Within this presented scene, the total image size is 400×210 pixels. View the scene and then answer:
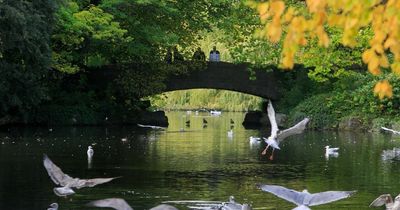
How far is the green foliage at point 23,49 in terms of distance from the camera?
30175 millimetres

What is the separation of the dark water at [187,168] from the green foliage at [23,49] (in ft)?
6.10

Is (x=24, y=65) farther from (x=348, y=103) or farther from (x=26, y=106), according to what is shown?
(x=348, y=103)

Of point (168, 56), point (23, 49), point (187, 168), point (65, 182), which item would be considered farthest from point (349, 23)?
point (168, 56)

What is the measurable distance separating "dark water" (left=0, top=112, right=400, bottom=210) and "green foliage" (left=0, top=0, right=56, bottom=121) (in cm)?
186

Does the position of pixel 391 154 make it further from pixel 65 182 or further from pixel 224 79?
pixel 224 79

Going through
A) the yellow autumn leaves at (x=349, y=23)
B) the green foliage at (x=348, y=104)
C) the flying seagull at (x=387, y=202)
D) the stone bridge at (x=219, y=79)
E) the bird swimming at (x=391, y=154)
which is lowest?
the flying seagull at (x=387, y=202)

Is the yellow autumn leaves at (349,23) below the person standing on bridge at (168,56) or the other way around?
below

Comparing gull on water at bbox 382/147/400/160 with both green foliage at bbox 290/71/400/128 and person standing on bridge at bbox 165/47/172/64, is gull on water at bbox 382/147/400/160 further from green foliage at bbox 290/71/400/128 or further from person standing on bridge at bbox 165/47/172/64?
person standing on bridge at bbox 165/47/172/64

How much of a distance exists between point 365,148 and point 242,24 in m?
17.0

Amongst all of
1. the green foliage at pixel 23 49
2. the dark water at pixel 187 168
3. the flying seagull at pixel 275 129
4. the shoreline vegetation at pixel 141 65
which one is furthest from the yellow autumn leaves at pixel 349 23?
the shoreline vegetation at pixel 141 65

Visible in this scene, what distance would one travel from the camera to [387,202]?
14.4m

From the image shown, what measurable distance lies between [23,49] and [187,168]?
1247 centimetres

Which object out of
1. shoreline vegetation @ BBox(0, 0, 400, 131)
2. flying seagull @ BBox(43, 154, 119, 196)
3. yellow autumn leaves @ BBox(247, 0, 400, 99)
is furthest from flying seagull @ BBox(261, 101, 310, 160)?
shoreline vegetation @ BBox(0, 0, 400, 131)

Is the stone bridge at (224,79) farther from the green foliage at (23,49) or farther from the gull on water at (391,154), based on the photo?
the gull on water at (391,154)
